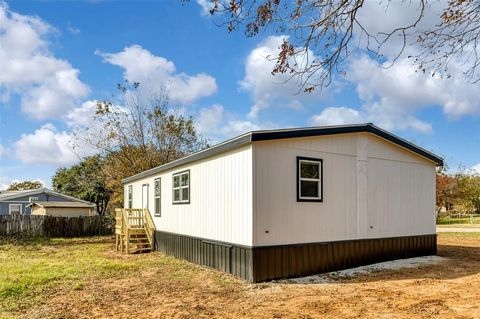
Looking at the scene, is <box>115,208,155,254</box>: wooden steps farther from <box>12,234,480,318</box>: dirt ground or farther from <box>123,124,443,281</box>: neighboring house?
<box>12,234,480,318</box>: dirt ground

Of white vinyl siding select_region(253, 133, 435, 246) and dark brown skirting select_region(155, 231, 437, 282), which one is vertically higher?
white vinyl siding select_region(253, 133, 435, 246)

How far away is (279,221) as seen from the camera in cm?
809

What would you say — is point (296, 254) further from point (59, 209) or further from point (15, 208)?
point (15, 208)

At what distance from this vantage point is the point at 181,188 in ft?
37.8

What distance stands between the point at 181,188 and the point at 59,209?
1919 centimetres

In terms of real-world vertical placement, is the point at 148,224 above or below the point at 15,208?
above

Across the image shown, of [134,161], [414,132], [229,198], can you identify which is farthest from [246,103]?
[414,132]

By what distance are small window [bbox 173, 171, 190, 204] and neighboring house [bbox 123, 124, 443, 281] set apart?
0.10 feet

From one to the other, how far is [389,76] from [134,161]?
739 inches

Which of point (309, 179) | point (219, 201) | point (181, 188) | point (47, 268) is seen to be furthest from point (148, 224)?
point (309, 179)

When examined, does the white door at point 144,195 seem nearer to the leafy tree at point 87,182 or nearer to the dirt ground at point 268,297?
the dirt ground at point 268,297

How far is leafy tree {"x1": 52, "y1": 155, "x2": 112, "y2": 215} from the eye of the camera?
24.3m

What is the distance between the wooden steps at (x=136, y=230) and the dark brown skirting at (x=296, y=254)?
2.76 metres

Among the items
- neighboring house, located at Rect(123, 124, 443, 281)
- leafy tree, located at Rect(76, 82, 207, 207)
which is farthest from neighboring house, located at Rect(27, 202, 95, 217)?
neighboring house, located at Rect(123, 124, 443, 281)
